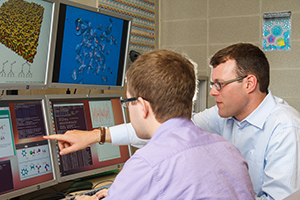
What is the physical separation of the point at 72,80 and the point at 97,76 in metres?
0.17

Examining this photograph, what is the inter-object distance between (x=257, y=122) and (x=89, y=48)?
97 centimetres

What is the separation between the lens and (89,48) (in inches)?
65.8

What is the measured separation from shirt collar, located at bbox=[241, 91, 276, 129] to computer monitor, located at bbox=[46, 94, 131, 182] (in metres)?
0.77

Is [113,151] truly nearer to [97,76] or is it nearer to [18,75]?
[97,76]

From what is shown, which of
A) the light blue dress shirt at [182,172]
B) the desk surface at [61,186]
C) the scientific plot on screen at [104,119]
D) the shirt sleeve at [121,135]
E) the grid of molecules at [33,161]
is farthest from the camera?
the scientific plot on screen at [104,119]

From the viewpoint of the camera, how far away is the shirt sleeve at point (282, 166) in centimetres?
121

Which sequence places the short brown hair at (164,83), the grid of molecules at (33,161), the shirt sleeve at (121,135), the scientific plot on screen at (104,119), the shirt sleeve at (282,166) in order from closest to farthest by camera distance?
1. the short brown hair at (164,83)
2. the shirt sleeve at (282,166)
3. the grid of molecules at (33,161)
4. the shirt sleeve at (121,135)
5. the scientific plot on screen at (104,119)

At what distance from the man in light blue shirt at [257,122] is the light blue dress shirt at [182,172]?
16.8 inches

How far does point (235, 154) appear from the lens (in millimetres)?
927

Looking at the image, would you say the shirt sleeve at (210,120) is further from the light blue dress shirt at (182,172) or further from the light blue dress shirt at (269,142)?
the light blue dress shirt at (182,172)

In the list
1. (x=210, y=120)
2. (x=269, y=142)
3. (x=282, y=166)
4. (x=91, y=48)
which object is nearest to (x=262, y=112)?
(x=269, y=142)

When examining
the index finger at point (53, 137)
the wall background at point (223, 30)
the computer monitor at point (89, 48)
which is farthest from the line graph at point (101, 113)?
the wall background at point (223, 30)

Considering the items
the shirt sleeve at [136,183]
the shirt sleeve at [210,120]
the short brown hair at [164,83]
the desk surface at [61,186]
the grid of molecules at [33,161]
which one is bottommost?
the desk surface at [61,186]

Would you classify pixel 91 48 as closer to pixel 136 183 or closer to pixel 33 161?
pixel 33 161
